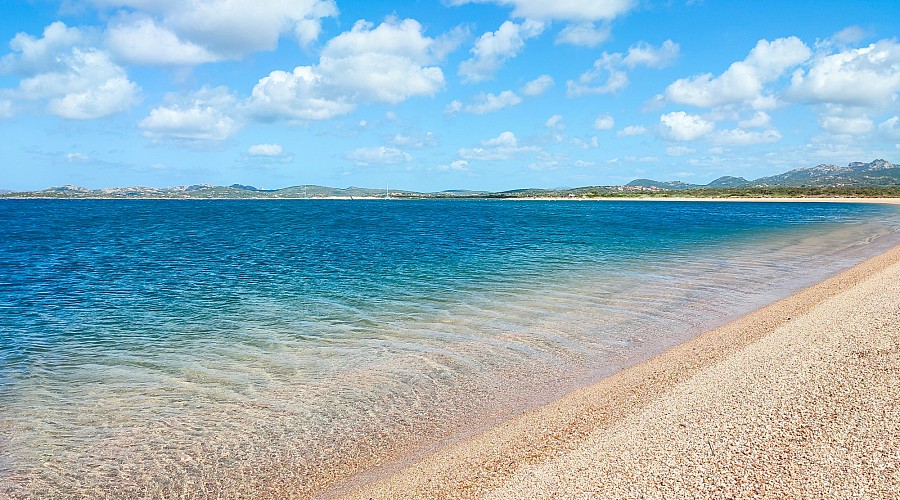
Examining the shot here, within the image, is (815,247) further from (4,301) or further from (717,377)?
(4,301)

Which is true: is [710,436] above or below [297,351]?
above

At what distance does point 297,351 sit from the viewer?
12.2 m

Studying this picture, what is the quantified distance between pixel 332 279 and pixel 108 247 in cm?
2179

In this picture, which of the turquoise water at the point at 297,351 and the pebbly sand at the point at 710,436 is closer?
the pebbly sand at the point at 710,436

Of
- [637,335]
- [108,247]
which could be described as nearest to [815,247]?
[637,335]

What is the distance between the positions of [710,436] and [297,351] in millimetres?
8463

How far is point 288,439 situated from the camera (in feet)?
26.6

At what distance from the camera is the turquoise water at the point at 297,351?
25.2ft

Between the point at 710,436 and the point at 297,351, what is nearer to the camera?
the point at 710,436

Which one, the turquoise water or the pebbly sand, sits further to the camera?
the turquoise water

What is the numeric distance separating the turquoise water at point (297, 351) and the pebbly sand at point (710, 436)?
0.96 metres

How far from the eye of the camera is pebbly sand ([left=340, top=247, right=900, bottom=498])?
18.8 ft

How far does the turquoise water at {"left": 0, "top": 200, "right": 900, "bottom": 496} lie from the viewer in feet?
25.2

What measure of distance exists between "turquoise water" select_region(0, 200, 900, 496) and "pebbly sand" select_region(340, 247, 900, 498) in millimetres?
960
